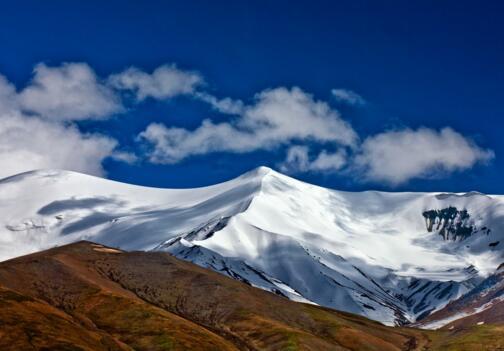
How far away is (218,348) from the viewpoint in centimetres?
19975

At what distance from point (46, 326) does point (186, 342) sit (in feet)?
119

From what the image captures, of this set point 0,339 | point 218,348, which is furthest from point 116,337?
point 0,339

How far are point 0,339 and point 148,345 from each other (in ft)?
140

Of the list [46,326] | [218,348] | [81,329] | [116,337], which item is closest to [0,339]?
[46,326]

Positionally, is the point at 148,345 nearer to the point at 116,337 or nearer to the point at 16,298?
the point at 116,337

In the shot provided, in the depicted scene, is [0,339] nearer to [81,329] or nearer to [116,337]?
[81,329]

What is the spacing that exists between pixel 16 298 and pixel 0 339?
33402mm

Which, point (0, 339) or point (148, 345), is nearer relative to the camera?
point (0, 339)

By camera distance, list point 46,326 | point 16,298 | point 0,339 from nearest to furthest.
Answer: point 0,339 → point 46,326 → point 16,298

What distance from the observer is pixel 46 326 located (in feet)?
577

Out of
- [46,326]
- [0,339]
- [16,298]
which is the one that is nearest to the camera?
[0,339]

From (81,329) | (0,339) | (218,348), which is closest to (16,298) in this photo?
(81,329)

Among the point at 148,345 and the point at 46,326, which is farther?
the point at 148,345

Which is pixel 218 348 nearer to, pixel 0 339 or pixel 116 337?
pixel 116 337
